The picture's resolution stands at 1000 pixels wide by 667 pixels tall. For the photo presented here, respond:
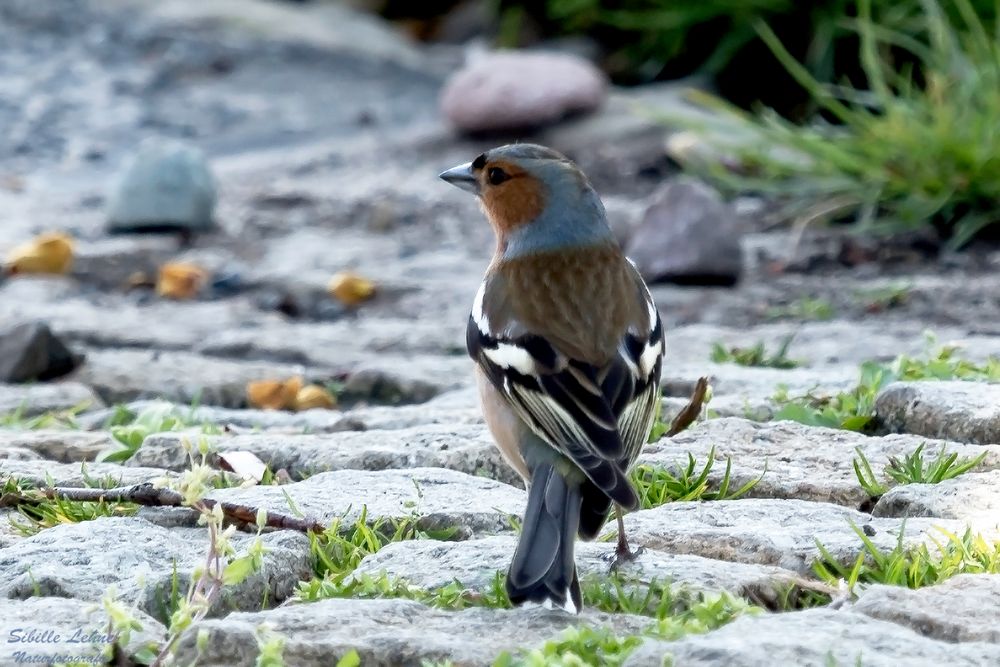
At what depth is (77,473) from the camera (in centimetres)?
381

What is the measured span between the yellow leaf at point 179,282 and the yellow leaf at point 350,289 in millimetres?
619

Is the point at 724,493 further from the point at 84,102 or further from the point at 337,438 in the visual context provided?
the point at 84,102

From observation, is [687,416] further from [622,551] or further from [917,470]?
[622,551]

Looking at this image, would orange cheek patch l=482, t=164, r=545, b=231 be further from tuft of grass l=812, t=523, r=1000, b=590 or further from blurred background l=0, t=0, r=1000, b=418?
tuft of grass l=812, t=523, r=1000, b=590

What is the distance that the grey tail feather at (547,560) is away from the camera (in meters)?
2.73

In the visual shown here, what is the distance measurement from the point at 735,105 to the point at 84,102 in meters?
4.40

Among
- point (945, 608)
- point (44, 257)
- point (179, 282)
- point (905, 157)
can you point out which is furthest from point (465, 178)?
point (905, 157)

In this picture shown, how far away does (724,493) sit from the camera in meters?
3.53

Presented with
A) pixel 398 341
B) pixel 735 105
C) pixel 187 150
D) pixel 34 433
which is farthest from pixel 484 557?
pixel 735 105

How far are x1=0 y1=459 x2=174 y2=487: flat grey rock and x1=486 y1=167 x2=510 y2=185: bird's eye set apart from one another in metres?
1.16

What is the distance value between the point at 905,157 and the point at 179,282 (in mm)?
3365

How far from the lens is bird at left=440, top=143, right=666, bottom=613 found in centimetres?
290

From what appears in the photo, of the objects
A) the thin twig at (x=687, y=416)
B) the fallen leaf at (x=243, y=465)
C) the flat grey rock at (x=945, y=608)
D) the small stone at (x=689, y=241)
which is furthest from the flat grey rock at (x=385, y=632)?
the small stone at (x=689, y=241)

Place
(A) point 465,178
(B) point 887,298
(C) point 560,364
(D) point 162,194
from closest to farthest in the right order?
(C) point 560,364 → (A) point 465,178 → (B) point 887,298 → (D) point 162,194
